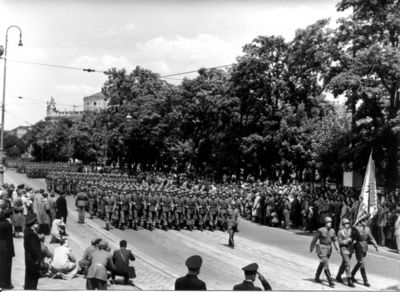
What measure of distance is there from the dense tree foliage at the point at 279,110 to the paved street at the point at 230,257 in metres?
6.34

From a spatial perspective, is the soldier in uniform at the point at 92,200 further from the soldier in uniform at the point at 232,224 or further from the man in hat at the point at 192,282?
the man in hat at the point at 192,282

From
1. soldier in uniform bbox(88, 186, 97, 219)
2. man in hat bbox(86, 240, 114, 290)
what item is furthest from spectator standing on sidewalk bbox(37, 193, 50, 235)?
man in hat bbox(86, 240, 114, 290)

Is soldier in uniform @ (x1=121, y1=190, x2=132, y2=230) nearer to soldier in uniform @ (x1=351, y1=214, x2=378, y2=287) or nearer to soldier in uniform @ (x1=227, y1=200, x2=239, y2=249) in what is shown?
soldier in uniform @ (x1=227, y1=200, x2=239, y2=249)

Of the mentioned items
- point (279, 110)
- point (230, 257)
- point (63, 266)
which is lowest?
point (230, 257)

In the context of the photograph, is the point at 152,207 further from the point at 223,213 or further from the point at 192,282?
the point at 192,282

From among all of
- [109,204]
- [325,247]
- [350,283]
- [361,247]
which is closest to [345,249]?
[361,247]

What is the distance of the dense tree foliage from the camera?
2127 cm

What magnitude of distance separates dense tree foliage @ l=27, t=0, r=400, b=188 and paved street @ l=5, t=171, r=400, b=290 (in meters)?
6.34

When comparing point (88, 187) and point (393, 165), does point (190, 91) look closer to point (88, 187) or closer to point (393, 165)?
point (88, 187)

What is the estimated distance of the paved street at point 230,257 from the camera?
11898 mm

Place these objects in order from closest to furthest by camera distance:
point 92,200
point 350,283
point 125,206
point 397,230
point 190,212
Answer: point 350,283 → point 397,230 → point 125,206 → point 190,212 → point 92,200

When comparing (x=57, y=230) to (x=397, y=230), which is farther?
(x=397, y=230)

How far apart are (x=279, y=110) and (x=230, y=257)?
845 inches

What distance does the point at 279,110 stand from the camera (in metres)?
34.8
